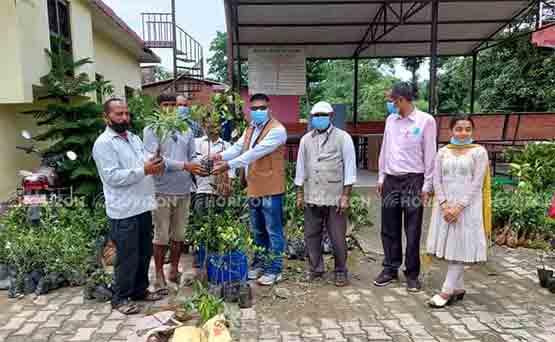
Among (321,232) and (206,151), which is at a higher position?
(206,151)

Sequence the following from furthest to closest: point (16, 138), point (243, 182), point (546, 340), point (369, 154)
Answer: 1. point (369, 154)
2. point (16, 138)
3. point (243, 182)
4. point (546, 340)

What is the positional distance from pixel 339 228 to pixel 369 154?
663 cm

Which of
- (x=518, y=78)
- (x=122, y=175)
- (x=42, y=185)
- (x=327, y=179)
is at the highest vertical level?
(x=518, y=78)

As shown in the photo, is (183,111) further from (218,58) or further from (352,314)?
(218,58)

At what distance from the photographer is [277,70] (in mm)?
10117

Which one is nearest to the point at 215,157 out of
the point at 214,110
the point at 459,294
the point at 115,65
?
the point at 214,110

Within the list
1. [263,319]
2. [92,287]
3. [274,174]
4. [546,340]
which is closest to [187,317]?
[263,319]

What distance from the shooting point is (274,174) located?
3834 millimetres

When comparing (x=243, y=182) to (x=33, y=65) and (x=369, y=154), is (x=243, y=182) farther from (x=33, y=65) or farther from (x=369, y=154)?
(x=369, y=154)

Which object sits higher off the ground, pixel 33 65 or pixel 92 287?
pixel 33 65

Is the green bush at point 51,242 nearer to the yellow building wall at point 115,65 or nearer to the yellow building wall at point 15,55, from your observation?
the yellow building wall at point 15,55

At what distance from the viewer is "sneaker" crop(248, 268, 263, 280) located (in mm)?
4102

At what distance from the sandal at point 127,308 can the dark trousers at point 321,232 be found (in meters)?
1.61

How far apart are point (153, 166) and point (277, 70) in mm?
7309
